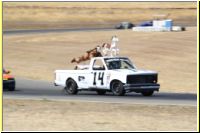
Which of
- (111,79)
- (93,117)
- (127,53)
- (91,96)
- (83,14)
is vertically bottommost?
(93,117)

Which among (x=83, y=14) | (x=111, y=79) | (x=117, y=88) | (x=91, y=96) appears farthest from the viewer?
(x=83, y=14)

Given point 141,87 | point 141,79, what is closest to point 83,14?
point 141,79

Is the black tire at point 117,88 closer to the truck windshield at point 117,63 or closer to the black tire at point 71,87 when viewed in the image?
the truck windshield at point 117,63

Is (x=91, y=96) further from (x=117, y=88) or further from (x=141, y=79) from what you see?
(x=141, y=79)

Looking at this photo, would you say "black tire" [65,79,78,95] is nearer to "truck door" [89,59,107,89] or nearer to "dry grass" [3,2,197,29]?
"truck door" [89,59,107,89]

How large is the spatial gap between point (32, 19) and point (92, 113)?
298ft

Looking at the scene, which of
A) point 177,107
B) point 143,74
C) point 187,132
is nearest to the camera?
point 187,132

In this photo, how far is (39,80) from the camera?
3981 cm

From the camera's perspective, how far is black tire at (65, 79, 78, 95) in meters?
29.9

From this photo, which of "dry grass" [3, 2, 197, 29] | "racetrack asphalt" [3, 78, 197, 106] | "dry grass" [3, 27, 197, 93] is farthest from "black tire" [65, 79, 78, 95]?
"dry grass" [3, 2, 197, 29]

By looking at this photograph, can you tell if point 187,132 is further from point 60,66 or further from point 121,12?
point 121,12

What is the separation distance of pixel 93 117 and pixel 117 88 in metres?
9.46

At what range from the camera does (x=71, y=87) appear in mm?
30016

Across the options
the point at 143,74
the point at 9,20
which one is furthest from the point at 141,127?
the point at 9,20
